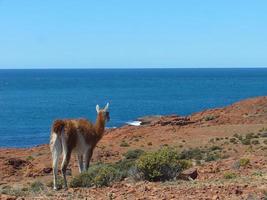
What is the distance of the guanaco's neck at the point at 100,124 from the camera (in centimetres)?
1512

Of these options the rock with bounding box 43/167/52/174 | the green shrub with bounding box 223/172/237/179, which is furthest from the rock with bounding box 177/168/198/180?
the rock with bounding box 43/167/52/174

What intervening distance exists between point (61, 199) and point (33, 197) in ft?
2.06

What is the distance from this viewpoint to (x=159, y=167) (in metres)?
13.8

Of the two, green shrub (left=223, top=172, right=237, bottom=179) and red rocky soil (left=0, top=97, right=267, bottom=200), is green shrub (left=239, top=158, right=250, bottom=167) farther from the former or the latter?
green shrub (left=223, top=172, right=237, bottom=179)

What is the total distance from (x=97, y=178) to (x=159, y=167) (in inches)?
71.8

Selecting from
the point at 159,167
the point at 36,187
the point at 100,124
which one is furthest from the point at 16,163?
the point at 159,167

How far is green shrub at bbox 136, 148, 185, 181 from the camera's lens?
13719 mm

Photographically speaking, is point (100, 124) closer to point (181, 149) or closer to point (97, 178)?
point (97, 178)

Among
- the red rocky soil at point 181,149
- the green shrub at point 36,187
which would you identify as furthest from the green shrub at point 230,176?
the green shrub at point 36,187

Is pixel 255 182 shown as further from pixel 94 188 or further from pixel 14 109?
pixel 14 109

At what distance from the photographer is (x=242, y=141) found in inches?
1289

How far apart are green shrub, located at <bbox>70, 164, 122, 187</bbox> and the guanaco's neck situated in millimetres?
1442

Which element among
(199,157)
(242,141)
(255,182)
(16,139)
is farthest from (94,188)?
(16,139)

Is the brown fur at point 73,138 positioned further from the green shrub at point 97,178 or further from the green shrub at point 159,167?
the green shrub at point 159,167
